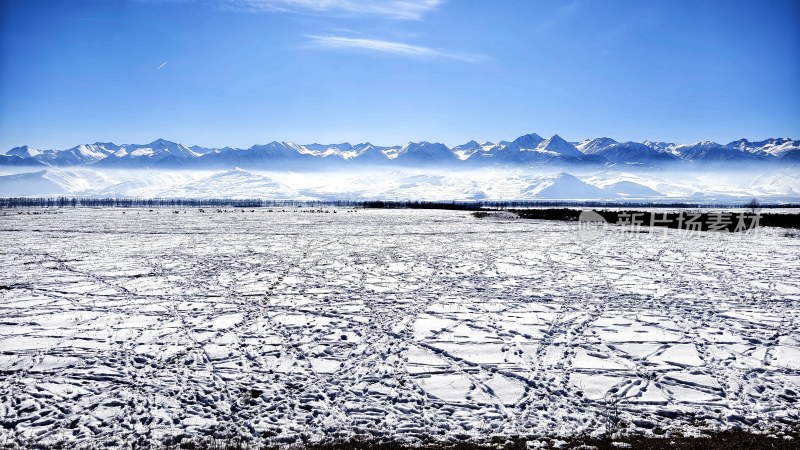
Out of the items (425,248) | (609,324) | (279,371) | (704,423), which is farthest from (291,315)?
(425,248)

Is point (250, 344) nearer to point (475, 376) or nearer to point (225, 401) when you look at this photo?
point (225, 401)

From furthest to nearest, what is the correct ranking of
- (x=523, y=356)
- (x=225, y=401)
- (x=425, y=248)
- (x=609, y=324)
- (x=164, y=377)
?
1. (x=425, y=248)
2. (x=609, y=324)
3. (x=523, y=356)
4. (x=164, y=377)
5. (x=225, y=401)

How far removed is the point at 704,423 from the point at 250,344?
811 centimetres

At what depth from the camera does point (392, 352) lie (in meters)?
9.37

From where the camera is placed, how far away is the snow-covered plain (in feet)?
22.8

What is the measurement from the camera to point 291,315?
1193cm

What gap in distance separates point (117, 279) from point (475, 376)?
13.8m

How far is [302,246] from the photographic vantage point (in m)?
27.7

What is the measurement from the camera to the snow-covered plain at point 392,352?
6941mm

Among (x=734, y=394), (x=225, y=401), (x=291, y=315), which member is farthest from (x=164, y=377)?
(x=734, y=394)

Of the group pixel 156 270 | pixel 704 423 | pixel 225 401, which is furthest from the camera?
pixel 156 270

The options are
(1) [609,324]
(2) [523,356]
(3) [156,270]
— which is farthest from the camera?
(3) [156,270]

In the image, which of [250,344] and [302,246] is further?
[302,246]

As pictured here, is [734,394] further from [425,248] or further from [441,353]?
[425,248]
